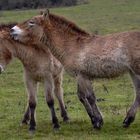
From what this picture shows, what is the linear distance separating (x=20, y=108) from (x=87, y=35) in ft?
12.8

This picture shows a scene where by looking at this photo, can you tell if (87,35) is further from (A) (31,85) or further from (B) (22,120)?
(B) (22,120)

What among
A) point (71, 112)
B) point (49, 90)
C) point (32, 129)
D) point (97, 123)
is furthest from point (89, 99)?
point (71, 112)

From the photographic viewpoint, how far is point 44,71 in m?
11.0

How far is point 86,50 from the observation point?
1062 cm

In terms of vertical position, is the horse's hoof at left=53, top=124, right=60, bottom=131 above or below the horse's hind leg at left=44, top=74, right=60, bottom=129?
below

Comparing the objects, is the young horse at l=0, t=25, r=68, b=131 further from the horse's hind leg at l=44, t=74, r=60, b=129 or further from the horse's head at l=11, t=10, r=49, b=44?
the horse's head at l=11, t=10, r=49, b=44

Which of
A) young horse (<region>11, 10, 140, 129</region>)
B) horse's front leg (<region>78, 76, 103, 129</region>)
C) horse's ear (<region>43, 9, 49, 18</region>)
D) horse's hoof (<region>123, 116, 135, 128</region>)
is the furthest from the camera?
horse's hoof (<region>123, 116, 135, 128</region>)

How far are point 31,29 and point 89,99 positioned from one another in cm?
193

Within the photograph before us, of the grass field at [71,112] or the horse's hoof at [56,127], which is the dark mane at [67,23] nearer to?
the grass field at [71,112]

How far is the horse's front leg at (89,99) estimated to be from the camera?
1067 cm

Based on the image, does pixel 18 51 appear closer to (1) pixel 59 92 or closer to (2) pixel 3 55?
(2) pixel 3 55

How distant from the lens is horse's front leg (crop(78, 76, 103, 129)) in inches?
420

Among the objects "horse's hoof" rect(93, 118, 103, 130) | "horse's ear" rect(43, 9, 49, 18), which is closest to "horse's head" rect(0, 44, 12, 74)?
"horse's ear" rect(43, 9, 49, 18)

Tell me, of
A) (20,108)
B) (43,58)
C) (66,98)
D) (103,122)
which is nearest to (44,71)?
(43,58)
